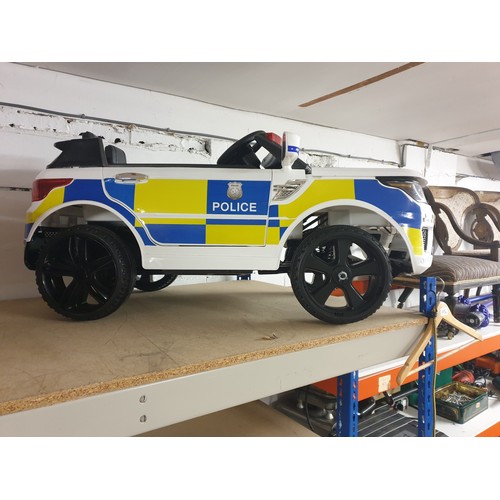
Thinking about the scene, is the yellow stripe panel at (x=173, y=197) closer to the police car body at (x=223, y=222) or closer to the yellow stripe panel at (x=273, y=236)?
the police car body at (x=223, y=222)

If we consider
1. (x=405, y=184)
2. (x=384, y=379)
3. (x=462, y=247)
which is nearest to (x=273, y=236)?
(x=405, y=184)

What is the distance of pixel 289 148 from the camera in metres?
1.04

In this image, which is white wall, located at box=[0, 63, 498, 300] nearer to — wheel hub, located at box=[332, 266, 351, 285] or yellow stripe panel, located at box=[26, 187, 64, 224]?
yellow stripe panel, located at box=[26, 187, 64, 224]

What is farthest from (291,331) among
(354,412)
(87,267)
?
(87,267)

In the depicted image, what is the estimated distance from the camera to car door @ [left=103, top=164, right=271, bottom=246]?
40.9 inches

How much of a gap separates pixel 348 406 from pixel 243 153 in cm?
106

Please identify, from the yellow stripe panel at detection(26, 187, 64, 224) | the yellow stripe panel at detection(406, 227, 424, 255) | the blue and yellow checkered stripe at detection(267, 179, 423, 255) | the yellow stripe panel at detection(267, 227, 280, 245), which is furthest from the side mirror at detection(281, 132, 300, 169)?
the yellow stripe panel at detection(26, 187, 64, 224)

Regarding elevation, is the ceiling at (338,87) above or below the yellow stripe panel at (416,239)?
above

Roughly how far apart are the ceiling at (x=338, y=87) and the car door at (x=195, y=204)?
0.74 meters

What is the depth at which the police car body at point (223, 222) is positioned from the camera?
41.0 inches

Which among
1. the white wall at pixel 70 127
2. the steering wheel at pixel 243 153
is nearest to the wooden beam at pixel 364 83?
the white wall at pixel 70 127

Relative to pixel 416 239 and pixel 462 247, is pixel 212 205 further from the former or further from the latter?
pixel 462 247

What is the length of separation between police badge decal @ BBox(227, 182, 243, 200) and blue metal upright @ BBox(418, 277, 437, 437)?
30.0 inches

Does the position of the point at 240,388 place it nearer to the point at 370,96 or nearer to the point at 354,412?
the point at 354,412
